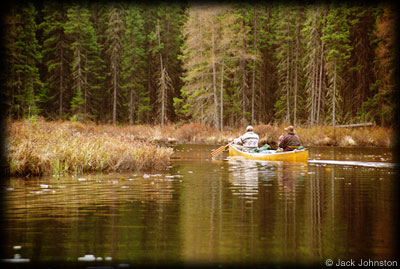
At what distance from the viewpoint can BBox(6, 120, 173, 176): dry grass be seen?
53.1ft

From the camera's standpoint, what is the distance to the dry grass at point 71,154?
16172mm

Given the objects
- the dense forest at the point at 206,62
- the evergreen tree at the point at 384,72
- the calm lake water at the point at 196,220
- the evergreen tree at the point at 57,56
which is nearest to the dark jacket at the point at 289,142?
the calm lake water at the point at 196,220

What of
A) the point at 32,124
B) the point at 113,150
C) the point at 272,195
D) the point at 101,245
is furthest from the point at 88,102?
the point at 101,245

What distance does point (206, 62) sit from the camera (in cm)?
5069

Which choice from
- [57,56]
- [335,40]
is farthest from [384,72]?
[57,56]

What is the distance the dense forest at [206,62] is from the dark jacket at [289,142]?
70.5 ft

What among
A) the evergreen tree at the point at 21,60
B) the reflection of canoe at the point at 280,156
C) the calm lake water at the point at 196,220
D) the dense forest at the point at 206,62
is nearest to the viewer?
the calm lake water at the point at 196,220

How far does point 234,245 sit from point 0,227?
4.15m

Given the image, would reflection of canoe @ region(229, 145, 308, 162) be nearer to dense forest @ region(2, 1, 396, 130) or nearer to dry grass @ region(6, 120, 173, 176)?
dry grass @ region(6, 120, 173, 176)

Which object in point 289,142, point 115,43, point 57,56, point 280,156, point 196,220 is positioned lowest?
point 196,220

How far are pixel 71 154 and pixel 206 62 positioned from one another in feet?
114

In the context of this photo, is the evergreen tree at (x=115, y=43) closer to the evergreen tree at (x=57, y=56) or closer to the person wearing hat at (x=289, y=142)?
the evergreen tree at (x=57, y=56)

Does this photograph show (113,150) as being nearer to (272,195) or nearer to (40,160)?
(40,160)

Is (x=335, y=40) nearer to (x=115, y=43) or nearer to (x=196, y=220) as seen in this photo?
(x=115, y=43)
